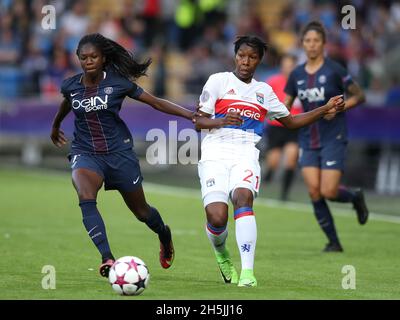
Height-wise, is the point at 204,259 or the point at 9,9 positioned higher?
the point at 9,9

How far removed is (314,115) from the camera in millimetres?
10742

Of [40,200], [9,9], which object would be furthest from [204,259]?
[9,9]

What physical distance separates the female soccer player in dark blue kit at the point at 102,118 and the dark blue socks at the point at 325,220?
3482 mm

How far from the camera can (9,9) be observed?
95.9ft

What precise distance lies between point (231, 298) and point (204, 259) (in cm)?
339

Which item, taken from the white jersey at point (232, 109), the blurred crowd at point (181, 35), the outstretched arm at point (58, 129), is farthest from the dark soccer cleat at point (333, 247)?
the blurred crowd at point (181, 35)

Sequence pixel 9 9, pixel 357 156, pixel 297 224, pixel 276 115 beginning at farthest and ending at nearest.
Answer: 1. pixel 9 9
2. pixel 357 156
3. pixel 297 224
4. pixel 276 115

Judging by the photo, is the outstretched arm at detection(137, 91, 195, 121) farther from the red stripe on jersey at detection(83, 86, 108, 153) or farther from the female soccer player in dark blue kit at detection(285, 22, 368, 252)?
the female soccer player in dark blue kit at detection(285, 22, 368, 252)

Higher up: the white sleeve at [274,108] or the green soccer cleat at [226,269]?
the white sleeve at [274,108]

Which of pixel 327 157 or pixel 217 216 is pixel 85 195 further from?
pixel 327 157

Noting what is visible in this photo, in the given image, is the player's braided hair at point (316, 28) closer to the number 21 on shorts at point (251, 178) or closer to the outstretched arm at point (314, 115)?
the outstretched arm at point (314, 115)

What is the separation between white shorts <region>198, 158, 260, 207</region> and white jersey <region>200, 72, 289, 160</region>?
0.08 meters

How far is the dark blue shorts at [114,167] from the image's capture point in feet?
34.5

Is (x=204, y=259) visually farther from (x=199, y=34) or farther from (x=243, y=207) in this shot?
(x=199, y=34)
